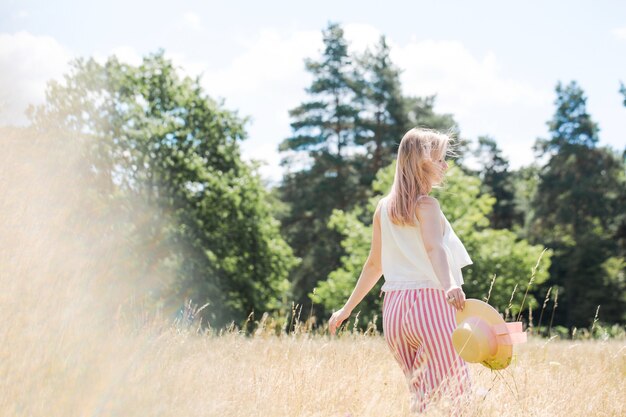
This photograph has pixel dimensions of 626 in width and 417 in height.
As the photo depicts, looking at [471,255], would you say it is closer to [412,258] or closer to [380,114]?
[380,114]

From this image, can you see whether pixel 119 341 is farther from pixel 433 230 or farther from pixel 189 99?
pixel 189 99

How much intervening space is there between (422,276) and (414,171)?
21.8 inches

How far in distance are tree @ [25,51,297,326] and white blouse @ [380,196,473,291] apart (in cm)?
1826

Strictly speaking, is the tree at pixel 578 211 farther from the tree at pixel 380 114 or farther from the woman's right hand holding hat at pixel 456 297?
the woman's right hand holding hat at pixel 456 297

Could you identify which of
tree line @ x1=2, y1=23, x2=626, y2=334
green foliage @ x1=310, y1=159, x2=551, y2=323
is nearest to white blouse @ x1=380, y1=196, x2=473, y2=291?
tree line @ x1=2, y1=23, x2=626, y2=334

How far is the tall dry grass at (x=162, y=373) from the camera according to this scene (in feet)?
9.52

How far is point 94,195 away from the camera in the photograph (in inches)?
837

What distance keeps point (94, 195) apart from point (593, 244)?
2417 centimetres

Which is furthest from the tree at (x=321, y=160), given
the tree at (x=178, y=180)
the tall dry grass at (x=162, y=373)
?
the tall dry grass at (x=162, y=373)

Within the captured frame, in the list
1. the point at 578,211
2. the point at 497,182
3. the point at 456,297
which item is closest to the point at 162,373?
the point at 456,297

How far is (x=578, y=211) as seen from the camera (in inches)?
1373

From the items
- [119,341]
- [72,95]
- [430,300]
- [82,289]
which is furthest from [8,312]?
[72,95]

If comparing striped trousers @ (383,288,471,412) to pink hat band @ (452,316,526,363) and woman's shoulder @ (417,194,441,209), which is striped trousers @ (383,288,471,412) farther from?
woman's shoulder @ (417,194,441,209)

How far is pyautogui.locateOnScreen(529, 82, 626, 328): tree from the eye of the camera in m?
32.8
